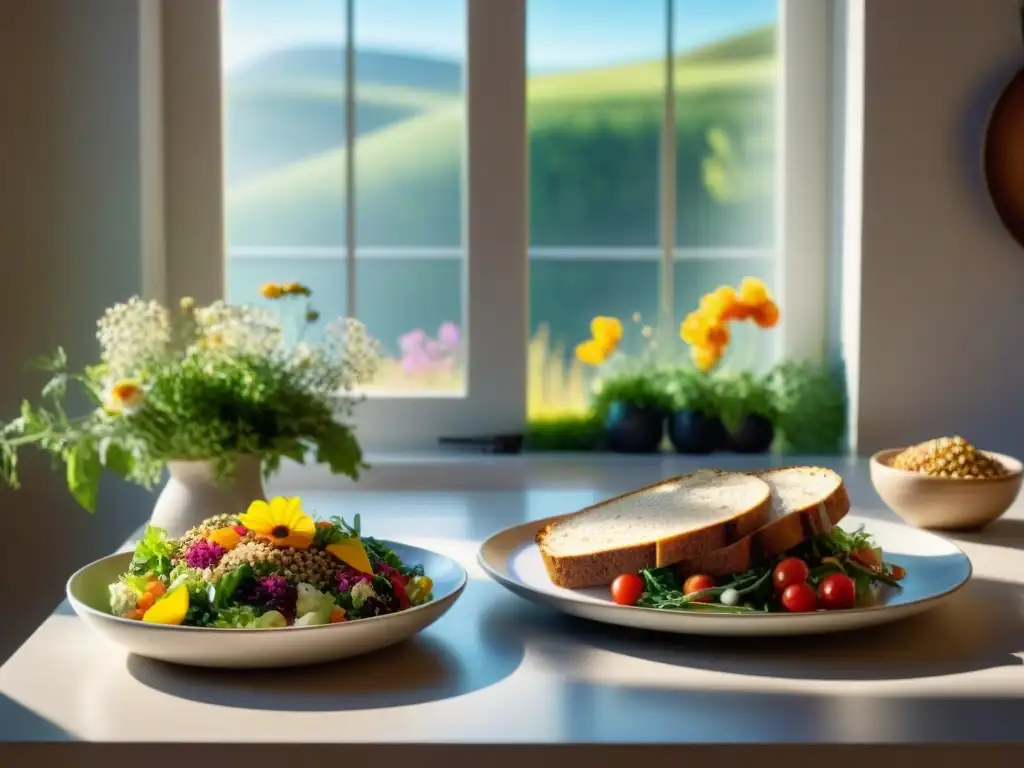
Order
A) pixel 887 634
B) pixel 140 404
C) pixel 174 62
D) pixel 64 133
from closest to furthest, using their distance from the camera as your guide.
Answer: pixel 887 634, pixel 140 404, pixel 64 133, pixel 174 62

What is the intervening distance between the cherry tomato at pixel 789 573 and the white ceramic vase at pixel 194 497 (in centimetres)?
69

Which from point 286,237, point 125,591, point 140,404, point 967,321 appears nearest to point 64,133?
point 286,237

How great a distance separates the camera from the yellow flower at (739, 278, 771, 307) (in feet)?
7.98

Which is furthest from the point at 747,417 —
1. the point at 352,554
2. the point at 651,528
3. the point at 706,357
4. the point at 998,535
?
the point at 352,554

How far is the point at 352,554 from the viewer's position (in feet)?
3.85

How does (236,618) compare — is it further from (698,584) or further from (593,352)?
(593,352)

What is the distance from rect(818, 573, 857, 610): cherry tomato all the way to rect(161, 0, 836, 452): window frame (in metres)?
1.40

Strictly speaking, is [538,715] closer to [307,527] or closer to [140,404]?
[307,527]

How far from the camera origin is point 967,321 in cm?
243

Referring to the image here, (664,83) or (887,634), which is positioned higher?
(664,83)

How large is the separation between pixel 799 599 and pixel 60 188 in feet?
5.55

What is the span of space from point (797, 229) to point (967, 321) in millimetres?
389

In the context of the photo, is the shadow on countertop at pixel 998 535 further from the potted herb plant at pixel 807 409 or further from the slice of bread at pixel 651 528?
the potted herb plant at pixel 807 409

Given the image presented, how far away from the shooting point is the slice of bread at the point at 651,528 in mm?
1257
